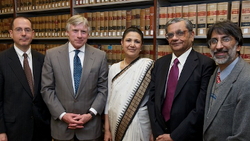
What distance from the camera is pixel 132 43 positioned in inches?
79.6

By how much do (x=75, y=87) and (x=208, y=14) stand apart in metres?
1.51

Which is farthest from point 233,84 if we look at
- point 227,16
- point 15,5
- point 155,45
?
point 15,5

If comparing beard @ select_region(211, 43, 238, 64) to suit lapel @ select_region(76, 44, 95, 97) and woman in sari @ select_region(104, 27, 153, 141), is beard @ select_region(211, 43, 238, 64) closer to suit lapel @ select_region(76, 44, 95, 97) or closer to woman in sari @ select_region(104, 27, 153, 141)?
woman in sari @ select_region(104, 27, 153, 141)

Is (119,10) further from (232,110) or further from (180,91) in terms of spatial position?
(232,110)

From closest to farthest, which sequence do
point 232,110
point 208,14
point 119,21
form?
1. point 232,110
2. point 208,14
3. point 119,21

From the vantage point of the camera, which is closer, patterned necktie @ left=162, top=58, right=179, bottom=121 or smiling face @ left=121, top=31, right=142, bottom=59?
patterned necktie @ left=162, top=58, right=179, bottom=121

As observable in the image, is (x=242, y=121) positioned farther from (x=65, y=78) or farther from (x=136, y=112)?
(x=65, y=78)

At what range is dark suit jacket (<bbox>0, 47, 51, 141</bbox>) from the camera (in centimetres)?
195

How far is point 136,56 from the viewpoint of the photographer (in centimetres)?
209

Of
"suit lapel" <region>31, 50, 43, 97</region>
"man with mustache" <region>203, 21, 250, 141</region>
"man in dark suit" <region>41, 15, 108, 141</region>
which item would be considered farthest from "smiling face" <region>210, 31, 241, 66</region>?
"suit lapel" <region>31, 50, 43, 97</region>

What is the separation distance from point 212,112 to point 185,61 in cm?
47

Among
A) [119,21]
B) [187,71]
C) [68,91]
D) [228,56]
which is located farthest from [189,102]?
[119,21]

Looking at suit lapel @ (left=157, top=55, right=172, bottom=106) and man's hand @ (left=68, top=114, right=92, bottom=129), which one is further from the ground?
suit lapel @ (left=157, top=55, right=172, bottom=106)

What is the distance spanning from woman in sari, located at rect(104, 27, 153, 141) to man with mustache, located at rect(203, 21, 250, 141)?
59cm
